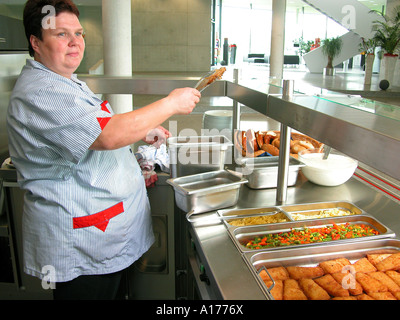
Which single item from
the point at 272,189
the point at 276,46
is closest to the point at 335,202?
the point at 272,189

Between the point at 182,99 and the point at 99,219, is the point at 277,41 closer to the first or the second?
the point at 182,99

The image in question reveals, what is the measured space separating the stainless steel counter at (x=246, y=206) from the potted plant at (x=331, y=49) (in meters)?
13.0

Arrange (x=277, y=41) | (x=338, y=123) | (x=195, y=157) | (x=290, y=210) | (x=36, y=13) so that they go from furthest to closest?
1. (x=277, y=41)
2. (x=195, y=157)
3. (x=290, y=210)
4. (x=36, y=13)
5. (x=338, y=123)

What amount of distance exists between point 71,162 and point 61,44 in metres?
0.39

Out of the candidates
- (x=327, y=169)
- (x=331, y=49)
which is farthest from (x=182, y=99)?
(x=331, y=49)

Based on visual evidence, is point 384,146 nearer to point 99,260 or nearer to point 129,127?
point 129,127

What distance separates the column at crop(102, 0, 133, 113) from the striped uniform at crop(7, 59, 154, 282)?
10.3 feet

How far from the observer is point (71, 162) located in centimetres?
122

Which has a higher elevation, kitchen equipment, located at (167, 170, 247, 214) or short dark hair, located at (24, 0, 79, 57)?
short dark hair, located at (24, 0, 79, 57)

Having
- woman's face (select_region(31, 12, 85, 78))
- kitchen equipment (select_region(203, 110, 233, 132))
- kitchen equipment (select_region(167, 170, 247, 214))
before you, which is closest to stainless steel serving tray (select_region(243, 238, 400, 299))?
Answer: kitchen equipment (select_region(167, 170, 247, 214))

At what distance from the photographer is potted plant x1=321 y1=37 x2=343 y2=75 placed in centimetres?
1366

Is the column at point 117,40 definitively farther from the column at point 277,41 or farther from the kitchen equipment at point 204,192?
the column at point 277,41

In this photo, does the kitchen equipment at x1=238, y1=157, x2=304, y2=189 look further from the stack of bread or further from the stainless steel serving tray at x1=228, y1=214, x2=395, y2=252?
the stainless steel serving tray at x1=228, y1=214, x2=395, y2=252

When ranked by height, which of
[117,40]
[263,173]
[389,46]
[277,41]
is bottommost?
[263,173]
